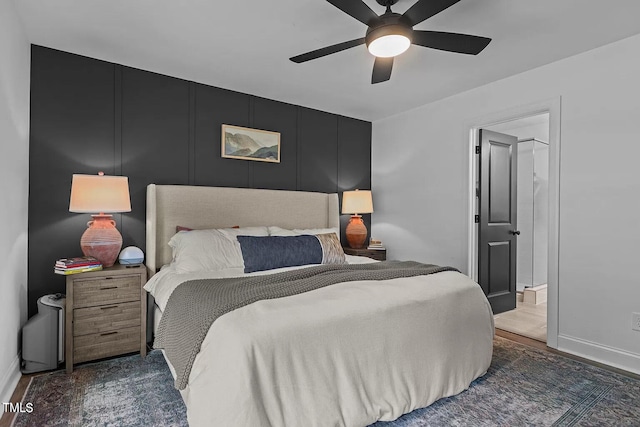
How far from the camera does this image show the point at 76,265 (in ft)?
8.57

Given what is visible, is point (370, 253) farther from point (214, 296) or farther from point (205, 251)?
point (214, 296)

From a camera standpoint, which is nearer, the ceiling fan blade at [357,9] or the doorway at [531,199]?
the ceiling fan blade at [357,9]

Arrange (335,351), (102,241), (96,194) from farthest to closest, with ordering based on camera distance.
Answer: (102,241) → (96,194) → (335,351)

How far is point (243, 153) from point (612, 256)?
3.50 metres

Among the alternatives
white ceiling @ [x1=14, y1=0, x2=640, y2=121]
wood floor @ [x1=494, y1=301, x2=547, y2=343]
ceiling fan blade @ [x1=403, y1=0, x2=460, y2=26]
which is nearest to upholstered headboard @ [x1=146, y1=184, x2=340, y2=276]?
white ceiling @ [x1=14, y1=0, x2=640, y2=121]

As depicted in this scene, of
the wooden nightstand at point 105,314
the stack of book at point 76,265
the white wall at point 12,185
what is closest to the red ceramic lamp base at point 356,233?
the wooden nightstand at point 105,314

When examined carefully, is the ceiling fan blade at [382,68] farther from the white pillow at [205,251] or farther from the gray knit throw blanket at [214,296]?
the white pillow at [205,251]

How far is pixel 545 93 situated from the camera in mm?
3203

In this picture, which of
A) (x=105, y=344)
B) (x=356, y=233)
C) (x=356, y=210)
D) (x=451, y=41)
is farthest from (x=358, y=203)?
(x=105, y=344)

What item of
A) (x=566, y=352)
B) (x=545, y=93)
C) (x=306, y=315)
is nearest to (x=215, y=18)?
A: (x=306, y=315)

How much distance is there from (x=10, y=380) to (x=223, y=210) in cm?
201

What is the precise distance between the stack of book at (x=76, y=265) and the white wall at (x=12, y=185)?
0.81 ft

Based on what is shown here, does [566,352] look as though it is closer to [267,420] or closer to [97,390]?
[267,420]

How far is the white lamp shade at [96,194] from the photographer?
8.63 feet
